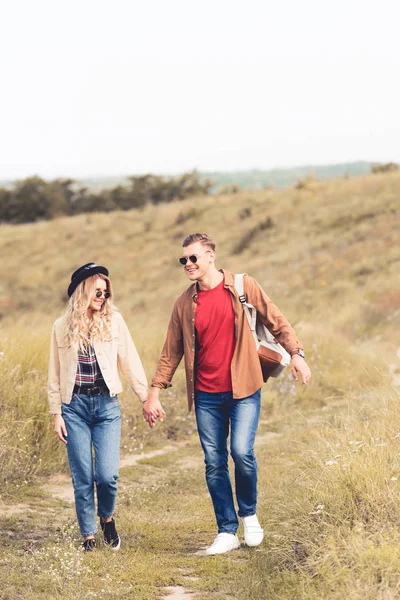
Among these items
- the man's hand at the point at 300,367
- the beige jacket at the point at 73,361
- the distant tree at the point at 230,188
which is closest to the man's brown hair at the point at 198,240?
the beige jacket at the point at 73,361

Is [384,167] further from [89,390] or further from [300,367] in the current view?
[89,390]

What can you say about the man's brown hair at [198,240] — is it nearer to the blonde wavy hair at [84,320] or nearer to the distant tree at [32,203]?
the blonde wavy hair at [84,320]

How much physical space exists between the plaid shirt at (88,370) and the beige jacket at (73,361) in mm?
39

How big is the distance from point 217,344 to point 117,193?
2237 inches

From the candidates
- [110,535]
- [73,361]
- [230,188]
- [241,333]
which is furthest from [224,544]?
[230,188]

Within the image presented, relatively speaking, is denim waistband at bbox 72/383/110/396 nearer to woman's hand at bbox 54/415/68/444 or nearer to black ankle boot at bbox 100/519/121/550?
woman's hand at bbox 54/415/68/444

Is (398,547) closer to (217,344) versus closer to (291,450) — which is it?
(217,344)

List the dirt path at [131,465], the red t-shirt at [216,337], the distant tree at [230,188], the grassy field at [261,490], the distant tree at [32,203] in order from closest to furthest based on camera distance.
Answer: the grassy field at [261,490]
the dirt path at [131,465]
the red t-shirt at [216,337]
the distant tree at [230,188]
the distant tree at [32,203]

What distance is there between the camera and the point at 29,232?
48500 mm

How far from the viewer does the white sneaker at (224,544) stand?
5.31 metres

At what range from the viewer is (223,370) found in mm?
5359

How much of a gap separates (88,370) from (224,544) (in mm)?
1447

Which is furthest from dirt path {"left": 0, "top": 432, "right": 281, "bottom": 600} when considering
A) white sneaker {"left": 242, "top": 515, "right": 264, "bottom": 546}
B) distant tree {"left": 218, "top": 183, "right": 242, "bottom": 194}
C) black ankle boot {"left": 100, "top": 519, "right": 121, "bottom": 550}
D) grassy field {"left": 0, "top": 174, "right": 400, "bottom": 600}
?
distant tree {"left": 218, "top": 183, "right": 242, "bottom": 194}

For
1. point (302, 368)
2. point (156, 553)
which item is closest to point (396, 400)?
point (302, 368)
